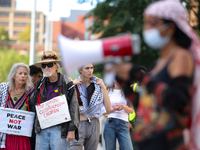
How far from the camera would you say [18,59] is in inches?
2282

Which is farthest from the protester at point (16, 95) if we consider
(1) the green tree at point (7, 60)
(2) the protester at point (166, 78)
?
(1) the green tree at point (7, 60)

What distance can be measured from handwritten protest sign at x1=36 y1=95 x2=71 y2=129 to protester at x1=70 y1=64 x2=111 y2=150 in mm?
616

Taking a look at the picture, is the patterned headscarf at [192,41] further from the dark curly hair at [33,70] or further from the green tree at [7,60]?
the green tree at [7,60]

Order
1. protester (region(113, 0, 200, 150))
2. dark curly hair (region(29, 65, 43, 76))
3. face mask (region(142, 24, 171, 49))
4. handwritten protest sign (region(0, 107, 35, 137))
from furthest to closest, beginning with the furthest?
dark curly hair (region(29, 65, 43, 76)) < handwritten protest sign (region(0, 107, 35, 137)) < face mask (region(142, 24, 171, 49)) < protester (region(113, 0, 200, 150))

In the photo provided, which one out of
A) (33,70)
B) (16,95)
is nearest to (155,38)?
(16,95)

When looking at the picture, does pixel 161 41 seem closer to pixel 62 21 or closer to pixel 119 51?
pixel 119 51

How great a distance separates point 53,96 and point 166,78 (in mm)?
A: 2938

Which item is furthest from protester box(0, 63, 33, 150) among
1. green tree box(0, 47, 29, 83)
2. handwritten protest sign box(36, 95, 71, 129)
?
green tree box(0, 47, 29, 83)

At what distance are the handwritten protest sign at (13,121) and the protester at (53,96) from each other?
212mm

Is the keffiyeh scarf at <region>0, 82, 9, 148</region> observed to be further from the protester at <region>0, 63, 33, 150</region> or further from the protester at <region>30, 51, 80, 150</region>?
the protester at <region>30, 51, 80, 150</region>

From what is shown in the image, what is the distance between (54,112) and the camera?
4660 mm

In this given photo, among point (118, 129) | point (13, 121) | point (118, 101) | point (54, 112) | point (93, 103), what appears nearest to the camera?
point (54, 112)

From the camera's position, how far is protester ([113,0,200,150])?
6.55 feet

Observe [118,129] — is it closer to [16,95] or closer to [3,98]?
[16,95]
